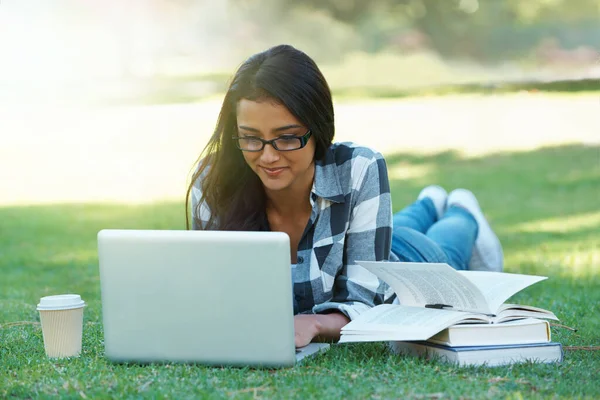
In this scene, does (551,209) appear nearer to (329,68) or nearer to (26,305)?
(26,305)

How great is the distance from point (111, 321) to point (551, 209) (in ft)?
19.1

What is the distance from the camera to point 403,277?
2.60m

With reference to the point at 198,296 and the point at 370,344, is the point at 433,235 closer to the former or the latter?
the point at 370,344

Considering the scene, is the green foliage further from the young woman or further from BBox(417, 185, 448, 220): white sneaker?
the young woman

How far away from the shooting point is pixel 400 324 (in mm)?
2475

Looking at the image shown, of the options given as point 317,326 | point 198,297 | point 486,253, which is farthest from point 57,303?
point 486,253

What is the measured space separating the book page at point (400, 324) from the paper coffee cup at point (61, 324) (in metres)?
0.81

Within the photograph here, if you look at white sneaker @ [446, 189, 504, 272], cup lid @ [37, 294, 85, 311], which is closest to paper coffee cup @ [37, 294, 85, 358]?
cup lid @ [37, 294, 85, 311]

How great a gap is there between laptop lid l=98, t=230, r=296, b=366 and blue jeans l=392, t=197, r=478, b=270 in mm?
1456

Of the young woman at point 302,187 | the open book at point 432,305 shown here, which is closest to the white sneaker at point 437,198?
the young woman at point 302,187

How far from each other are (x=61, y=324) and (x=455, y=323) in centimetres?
115

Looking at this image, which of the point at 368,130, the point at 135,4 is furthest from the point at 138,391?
the point at 135,4

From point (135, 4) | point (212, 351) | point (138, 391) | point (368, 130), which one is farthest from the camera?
point (135, 4)

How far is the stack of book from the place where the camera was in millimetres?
2420
